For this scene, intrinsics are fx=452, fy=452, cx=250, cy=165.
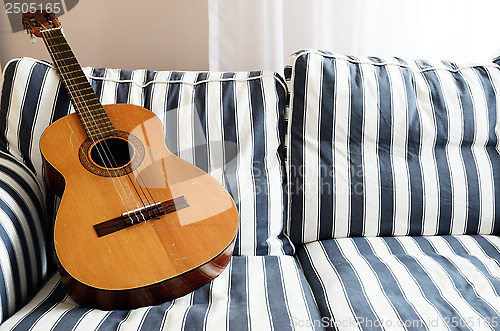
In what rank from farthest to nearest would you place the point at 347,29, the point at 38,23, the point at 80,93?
the point at 347,29
the point at 38,23
the point at 80,93

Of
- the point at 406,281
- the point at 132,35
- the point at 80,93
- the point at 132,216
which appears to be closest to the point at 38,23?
the point at 80,93

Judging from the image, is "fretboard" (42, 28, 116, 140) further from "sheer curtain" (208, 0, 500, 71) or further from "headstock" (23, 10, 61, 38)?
"sheer curtain" (208, 0, 500, 71)

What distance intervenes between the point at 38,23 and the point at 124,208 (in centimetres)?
66

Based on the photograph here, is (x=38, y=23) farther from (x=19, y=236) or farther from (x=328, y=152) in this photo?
(x=328, y=152)

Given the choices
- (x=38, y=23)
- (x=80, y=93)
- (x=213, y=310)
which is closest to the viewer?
(x=213, y=310)

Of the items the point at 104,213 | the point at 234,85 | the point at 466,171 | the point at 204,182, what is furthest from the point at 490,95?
the point at 104,213

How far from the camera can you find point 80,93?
1.19 meters

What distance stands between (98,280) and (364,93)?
836mm

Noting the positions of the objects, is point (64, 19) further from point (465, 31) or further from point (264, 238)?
point (465, 31)

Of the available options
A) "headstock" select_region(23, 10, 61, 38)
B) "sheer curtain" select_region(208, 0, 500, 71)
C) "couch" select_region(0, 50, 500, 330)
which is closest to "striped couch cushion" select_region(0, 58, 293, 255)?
"couch" select_region(0, 50, 500, 330)

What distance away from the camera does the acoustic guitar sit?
2.98ft

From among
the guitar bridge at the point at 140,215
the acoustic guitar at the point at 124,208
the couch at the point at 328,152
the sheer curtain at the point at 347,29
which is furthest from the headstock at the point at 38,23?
the guitar bridge at the point at 140,215

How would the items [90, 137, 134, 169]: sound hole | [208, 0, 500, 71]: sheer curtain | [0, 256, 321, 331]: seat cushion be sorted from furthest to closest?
[208, 0, 500, 71]: sheer curtain
[90, 137, 134, 169]: sound hole
[0, 256, 321, 331]: seat cushion

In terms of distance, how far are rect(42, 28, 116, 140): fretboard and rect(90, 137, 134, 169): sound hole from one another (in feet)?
0.07
